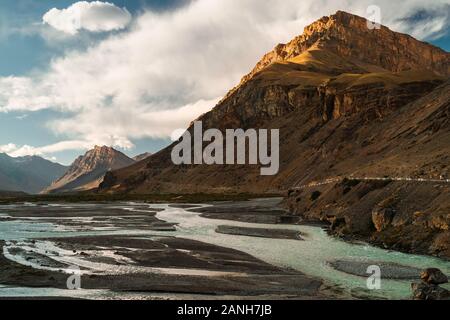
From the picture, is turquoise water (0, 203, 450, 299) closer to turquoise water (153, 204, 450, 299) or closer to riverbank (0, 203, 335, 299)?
turquoise water (153, 204, 450, 299)

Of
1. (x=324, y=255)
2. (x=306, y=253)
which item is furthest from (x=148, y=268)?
(x=324, y=255)

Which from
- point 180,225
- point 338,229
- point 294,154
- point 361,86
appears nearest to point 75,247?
point 180,225

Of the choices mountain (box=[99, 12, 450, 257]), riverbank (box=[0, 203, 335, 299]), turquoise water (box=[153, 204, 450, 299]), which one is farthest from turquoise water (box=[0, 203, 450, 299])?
mountain (box=[99, 12, 450, 257])

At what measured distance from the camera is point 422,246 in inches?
1634

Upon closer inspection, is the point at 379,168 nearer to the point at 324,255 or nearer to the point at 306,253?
the point at 306,253

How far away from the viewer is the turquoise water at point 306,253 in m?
Answer: 27.9

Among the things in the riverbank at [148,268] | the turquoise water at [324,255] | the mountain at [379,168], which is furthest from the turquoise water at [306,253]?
the mountain at [379,168]

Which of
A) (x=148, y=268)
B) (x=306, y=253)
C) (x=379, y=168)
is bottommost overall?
(x=148, y=268)

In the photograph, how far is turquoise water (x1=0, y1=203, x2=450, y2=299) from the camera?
27859 mm

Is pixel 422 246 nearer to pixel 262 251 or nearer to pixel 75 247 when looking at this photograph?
pixel 262 251

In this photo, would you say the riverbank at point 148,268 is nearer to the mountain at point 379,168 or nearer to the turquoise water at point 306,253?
the turquoise water at point 306,253

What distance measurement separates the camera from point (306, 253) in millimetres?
42719

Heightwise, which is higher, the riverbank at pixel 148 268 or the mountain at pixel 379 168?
the mountain at pixel 379 168
